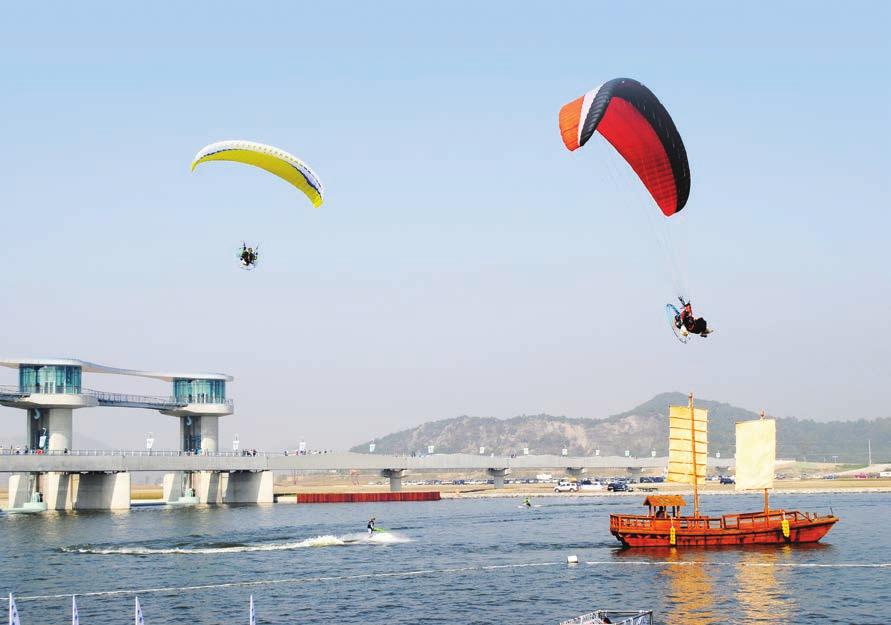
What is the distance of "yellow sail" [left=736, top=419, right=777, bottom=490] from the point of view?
274 feet

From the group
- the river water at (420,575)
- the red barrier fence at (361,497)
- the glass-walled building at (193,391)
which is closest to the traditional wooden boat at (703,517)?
the river water at (420,575)

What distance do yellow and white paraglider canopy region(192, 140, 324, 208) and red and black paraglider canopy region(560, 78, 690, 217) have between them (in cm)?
1910

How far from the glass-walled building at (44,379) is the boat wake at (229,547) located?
4845 centimetres

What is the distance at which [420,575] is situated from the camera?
66625 mm

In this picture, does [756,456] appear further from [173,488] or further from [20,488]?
[173,488]

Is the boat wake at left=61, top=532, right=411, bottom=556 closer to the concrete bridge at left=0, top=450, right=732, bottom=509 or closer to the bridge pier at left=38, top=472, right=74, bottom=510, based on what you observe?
the concrete bridge at left=0, top=450, right=732, bottom=509

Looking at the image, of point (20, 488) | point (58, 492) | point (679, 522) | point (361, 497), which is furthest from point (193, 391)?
point (679, 522)

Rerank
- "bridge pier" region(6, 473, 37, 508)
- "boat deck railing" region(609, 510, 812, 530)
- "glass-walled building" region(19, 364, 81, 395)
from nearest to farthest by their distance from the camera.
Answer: "boat deck railing" region(609, 510, 812, 530) → "glass-walled building" region(19, 364, 81, 395) → "bridge pier" region(6, 473, 37, 508)

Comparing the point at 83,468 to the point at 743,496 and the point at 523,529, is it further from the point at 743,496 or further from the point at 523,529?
the point at 743,496

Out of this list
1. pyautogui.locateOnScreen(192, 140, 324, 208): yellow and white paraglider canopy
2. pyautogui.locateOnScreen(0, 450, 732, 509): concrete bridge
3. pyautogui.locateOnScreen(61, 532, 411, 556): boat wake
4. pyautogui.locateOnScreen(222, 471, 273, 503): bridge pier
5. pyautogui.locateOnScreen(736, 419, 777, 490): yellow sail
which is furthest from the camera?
pyautogui.locateOnScreen(222, 471, 273, 503): bridge pier

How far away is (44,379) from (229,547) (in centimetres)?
5570

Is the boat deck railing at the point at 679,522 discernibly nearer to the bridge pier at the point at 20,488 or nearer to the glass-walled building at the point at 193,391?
the bridge pier at the point at 20,488

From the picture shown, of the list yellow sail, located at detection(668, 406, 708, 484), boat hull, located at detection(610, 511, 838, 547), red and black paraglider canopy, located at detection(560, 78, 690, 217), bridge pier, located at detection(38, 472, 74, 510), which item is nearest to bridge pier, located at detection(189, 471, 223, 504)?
bridge pier, located at detection(38, 472, 74, 510)

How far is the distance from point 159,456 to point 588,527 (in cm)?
5808
